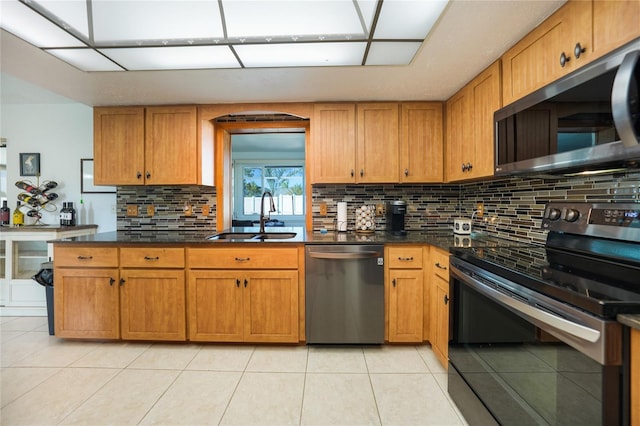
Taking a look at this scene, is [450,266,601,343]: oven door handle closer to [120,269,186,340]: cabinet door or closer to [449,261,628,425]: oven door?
[449,261,628,425]: oven door

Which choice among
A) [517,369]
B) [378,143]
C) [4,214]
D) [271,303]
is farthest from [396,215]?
[4,214]

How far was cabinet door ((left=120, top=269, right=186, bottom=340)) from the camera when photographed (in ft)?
7.27

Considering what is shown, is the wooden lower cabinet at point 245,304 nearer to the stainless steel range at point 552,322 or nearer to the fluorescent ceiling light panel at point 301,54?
the stainless steel range at point 552,322

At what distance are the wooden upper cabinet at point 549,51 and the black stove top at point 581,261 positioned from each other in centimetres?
66

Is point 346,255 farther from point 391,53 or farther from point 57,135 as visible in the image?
point 57,135

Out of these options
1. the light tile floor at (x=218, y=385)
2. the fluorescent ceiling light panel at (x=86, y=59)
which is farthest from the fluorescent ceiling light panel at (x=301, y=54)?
the light tile floor at (x=218, y=385)

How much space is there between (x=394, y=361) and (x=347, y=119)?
2.00 meters

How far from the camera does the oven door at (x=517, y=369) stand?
778 mm

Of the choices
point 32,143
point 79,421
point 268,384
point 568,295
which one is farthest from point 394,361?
point 32,143

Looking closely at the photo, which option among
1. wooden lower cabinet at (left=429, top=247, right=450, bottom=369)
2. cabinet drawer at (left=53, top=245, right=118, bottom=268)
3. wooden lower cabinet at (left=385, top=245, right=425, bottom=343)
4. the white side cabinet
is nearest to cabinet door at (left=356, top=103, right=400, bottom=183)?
wooden lower cabinet at (left=385, top=245, right=425, bottom=343)

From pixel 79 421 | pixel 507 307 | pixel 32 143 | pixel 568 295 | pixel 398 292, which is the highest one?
pixel 32 143

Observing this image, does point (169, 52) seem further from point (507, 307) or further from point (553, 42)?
point (507, 307)

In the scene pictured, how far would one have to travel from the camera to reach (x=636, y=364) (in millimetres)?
708

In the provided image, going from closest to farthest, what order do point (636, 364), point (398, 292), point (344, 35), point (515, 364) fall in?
point (636, 364) → point (515, 364) → point (344, 35) → point (398, 292)
